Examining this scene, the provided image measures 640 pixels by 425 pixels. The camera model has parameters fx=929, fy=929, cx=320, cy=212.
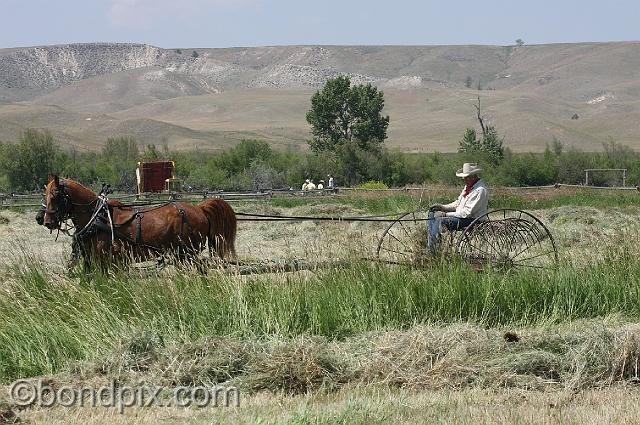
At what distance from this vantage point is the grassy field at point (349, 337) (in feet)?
23.5

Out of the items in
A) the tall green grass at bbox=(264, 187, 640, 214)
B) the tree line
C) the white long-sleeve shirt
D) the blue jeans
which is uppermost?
the white long-sleeve shirt

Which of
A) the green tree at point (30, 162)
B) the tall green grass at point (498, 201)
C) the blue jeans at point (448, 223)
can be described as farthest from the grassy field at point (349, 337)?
the green tree at point (30, 162)

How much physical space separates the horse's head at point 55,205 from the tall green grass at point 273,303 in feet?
5.00

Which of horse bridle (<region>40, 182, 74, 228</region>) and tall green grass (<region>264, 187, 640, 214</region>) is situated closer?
horse bridle (<region>40, 182, 74, 228</region>)

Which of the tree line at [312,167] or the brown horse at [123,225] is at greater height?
the brown horse at [123,225]

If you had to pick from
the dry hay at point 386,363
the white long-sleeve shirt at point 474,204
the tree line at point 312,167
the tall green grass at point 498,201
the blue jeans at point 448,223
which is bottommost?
the tree line at point 312,167

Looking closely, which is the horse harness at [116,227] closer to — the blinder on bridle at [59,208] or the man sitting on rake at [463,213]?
the blinder on bridle at [59,208]

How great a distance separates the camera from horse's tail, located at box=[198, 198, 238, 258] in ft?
41.3

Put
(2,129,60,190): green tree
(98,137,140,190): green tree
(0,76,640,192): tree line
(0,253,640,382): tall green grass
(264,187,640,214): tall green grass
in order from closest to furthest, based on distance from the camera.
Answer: (0,253,640,382): tall green grass → (264,187,640,214): tall green grass → (0,76,640,192): tree line → (2,129,60,190): green tree → (98,137,140,190): green tree

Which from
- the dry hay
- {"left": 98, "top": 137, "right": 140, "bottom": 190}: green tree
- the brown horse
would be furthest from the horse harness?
{"left": 98, "top": 137, "right": 140, "bottom": 190}: green tree

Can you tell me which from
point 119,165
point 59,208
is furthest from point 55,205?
point 119,165

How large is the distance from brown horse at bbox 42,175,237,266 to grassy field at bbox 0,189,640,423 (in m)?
0.95

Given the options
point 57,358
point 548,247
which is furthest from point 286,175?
point 57,358

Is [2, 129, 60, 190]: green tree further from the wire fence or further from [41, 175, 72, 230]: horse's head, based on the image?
[41, 175, 72, 230]: horse's head
